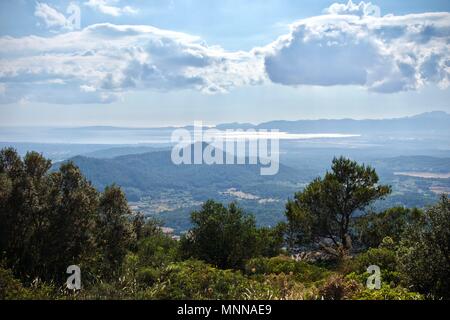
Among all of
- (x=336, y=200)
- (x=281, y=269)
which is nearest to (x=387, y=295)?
(x=281, y=269)

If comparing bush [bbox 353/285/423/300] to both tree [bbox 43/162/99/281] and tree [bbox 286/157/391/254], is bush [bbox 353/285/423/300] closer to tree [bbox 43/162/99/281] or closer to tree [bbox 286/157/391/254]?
tree [bbox 43/162/99/281]

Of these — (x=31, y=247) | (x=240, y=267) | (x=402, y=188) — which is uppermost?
(x=31, y=247)

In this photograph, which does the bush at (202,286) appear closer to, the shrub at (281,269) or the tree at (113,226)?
the tree at (113,226)

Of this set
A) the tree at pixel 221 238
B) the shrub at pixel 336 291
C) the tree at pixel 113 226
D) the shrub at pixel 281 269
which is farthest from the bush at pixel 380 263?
the tree at pixel 113 226

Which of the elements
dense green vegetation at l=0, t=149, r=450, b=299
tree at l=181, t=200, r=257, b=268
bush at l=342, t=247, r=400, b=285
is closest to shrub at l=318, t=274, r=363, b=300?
dense green vegetation at l=0, t=149, r=450, b=299
